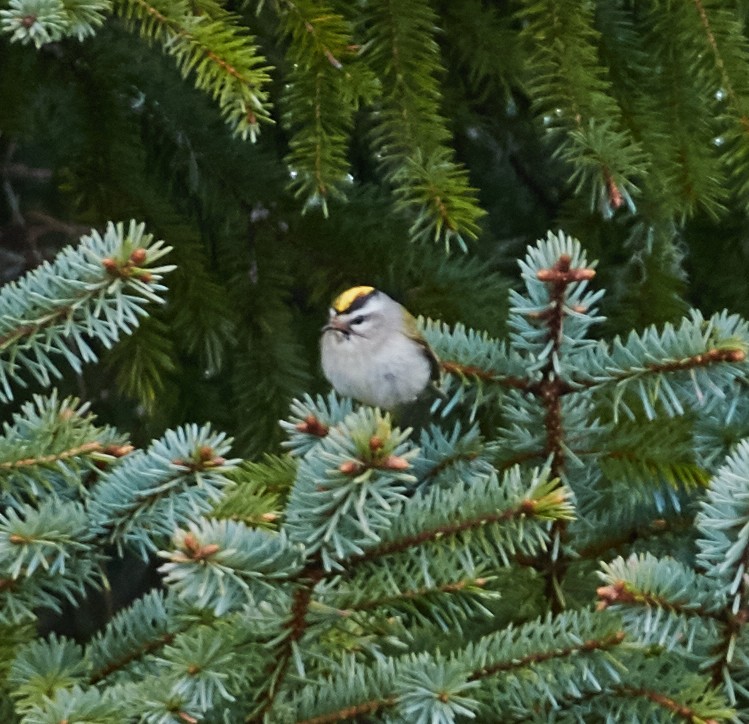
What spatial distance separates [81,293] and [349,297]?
93 cm

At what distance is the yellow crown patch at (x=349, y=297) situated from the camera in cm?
197

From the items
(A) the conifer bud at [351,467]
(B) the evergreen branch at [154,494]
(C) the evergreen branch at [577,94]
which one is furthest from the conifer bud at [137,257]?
(C) the evergreen branch at [577,94]

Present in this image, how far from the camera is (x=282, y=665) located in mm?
994

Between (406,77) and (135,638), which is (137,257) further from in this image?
(406,77)

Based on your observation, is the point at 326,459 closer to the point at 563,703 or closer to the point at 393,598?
the point at 393,598

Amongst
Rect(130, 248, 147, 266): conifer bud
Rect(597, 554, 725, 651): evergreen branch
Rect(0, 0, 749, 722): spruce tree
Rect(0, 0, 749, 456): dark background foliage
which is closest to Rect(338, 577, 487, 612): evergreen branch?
Rect(0, 0, 749, 722): spruce tree

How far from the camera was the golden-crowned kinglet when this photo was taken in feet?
6.42

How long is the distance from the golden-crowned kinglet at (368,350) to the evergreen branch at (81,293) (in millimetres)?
823

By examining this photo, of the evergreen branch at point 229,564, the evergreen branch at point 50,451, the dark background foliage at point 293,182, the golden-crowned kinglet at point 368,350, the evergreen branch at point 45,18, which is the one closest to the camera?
the evergreen branch at point 229,564

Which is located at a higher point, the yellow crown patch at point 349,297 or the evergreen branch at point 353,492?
the yellow crown patch at point 349,297

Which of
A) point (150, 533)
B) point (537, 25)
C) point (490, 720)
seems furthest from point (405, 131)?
point (490, 720)

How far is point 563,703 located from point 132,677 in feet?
1.43

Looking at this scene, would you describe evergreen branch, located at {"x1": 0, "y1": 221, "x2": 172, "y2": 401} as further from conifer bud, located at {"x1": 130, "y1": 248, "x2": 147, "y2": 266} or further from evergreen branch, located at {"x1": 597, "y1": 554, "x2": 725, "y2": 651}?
evergreen branch, located at {"x1": 597, "y1": 554, "x2": 725, "y2": 651}

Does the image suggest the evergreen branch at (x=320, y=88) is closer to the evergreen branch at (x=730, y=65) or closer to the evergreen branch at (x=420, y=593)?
the evergreen branch at (x=730, y=65)
